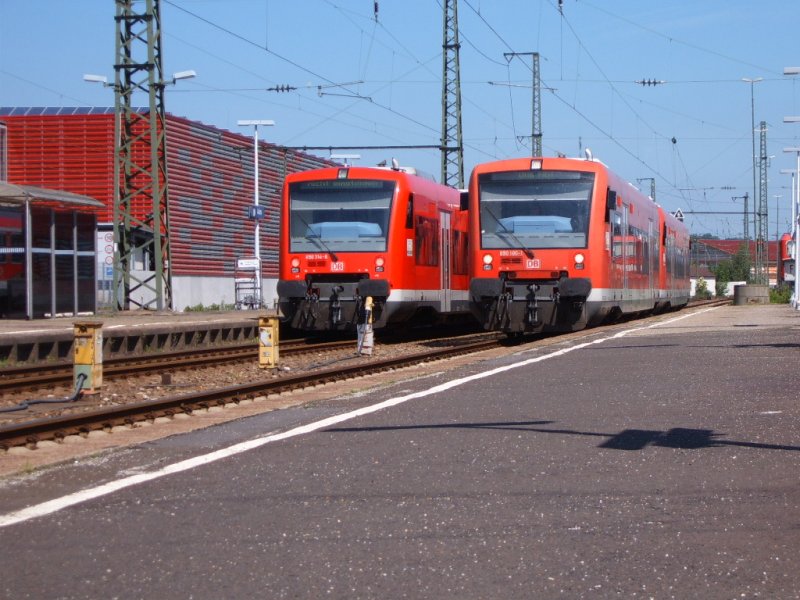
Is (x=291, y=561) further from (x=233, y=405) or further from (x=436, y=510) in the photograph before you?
(x=233, y=405)

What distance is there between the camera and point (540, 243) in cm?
2339

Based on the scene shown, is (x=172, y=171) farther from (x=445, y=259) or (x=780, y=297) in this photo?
(x=780, y=297)

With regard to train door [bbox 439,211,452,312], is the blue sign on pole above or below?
above

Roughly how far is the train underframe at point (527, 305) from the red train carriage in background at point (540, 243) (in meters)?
0.02

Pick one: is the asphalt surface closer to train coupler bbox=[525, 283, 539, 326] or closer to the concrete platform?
the concrete platform

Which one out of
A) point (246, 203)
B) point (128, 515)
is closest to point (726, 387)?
point (128, 515)

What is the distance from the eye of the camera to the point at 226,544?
5867mm

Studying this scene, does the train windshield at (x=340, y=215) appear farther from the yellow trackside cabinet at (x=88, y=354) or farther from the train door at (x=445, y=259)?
the yellow trackside cabinet at (x=88, y=354)

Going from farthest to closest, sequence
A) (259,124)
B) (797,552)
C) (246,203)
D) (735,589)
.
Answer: (246,203) → (259,124) → (797,552) → (735,589)

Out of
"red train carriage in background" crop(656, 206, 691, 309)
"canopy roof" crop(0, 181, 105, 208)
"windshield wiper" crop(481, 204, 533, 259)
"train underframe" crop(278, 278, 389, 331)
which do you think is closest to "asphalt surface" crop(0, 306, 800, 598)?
"windshield wiper" crop(481, 204, 533, 259)

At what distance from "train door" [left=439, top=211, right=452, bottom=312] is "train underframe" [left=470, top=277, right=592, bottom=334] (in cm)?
476

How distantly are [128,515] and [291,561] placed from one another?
4.68 feet

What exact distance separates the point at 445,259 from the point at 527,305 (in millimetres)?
5620

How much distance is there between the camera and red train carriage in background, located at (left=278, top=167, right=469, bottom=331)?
79.8ft
